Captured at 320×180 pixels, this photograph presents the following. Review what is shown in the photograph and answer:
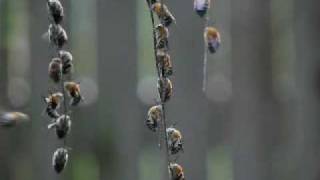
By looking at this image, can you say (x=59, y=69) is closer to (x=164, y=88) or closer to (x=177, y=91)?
(x=164, y=88)

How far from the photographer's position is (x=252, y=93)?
4.95 ft

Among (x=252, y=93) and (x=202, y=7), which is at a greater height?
(x=202, y=7)

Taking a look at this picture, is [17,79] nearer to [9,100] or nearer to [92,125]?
[9,100]

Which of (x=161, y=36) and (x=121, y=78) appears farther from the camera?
(x=121, y=78)

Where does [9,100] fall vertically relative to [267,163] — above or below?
above


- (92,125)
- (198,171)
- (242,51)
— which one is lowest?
(198,171)

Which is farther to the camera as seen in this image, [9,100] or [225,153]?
[225,153]

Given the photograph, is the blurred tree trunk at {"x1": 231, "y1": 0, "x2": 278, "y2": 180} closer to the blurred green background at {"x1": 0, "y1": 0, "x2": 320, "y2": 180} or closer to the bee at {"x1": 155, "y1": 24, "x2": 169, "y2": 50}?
the blurred green background at {"x1": 0, "y1": 0, "x2": 320, "y2": 180}

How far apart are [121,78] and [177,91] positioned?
11 centimetres

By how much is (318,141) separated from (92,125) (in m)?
0.45

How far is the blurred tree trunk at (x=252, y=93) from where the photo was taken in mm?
Answer: 1509

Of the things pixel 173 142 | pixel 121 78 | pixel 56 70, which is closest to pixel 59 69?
pixel 56 70

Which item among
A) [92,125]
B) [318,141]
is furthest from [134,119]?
[318,141]

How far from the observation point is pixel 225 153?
5.08ft
